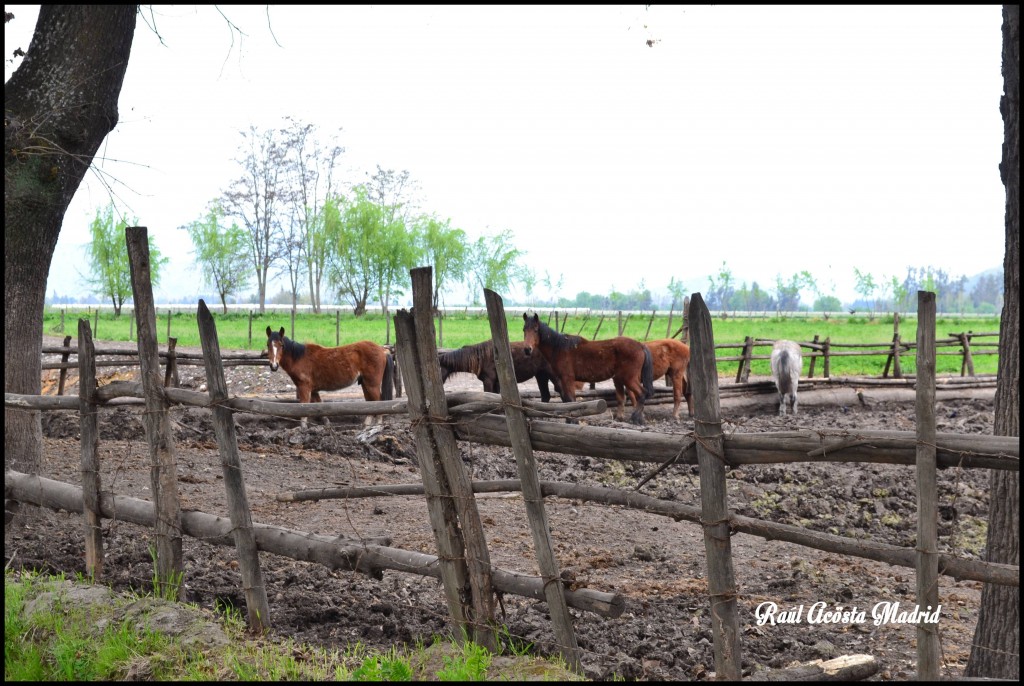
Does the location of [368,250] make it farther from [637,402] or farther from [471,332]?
[637,402]

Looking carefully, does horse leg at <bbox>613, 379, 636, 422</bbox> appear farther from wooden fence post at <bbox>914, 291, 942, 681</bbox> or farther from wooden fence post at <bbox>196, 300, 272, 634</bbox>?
wooden fence post at <bbox>914, 291, 942, 681</bbox>

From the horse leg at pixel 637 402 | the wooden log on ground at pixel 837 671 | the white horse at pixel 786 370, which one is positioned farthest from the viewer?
the white horse at pixel 786 370

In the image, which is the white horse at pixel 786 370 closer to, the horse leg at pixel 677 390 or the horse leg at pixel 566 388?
the horse leg at pixel 677 390

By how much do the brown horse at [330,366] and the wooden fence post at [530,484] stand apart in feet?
26.7

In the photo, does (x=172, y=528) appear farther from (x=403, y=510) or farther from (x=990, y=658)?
(x=990, y=658)

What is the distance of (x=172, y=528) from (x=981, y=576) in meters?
4.15

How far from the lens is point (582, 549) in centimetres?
619

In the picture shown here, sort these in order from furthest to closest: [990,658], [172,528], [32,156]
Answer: [32,156] < [172,528] < [990,658]

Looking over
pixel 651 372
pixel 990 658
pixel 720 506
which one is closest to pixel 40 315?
pixel 720 506

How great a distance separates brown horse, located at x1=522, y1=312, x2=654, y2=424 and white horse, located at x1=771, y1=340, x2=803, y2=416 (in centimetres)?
281

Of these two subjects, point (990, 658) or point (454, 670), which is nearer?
point (454, 670)

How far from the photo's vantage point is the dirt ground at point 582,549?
432cm

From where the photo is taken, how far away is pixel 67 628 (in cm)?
434

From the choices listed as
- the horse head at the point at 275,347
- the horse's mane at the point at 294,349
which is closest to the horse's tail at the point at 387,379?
the horse's mane at the point at 294,349
